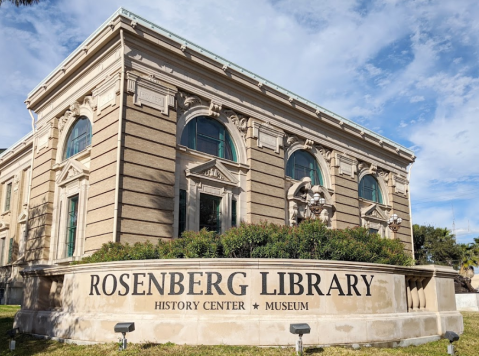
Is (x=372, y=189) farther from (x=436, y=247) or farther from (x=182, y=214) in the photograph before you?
(x=182, y=214)

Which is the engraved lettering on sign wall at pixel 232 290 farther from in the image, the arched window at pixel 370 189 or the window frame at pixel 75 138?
the arched window at pixel 370 189

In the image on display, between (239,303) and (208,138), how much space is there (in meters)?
14.1

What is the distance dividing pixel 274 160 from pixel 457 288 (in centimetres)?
2381

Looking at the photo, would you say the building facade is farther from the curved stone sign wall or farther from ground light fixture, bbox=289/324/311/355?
ground light fixture, bbox=289/324/311/355

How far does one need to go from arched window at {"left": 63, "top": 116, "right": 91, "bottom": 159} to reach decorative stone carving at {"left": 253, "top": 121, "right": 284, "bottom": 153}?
8.71m

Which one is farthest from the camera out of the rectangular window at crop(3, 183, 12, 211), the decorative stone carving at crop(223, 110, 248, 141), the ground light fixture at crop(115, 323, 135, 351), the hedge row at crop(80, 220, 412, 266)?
the rectangular window at crop(3, 183, 12, 211)

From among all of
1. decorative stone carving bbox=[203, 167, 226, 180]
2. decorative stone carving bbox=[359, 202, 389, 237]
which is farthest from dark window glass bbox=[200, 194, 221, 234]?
decorative stone carving bbox=[359, 202, 389, 237]

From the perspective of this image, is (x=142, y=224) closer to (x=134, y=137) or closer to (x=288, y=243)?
(x=134, y=137)

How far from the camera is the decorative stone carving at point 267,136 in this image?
2562cm

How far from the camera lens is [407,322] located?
39.1 ft

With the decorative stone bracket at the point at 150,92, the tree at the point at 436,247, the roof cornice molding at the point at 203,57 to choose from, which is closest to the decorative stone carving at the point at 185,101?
the decorative stone bracket at the point at 150,92

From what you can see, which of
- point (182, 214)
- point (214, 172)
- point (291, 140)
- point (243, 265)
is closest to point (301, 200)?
point (291, 140)

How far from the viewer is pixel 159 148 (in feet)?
67.3

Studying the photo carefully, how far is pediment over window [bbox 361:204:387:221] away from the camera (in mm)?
32938
